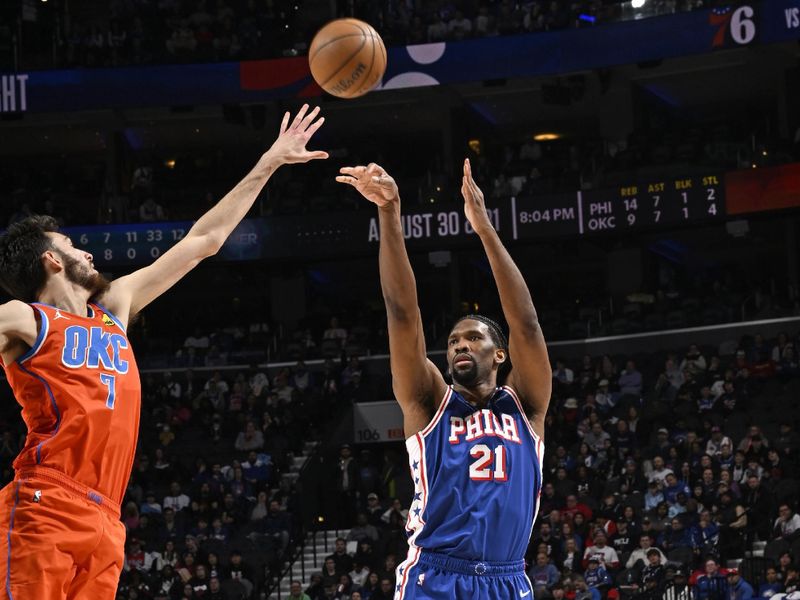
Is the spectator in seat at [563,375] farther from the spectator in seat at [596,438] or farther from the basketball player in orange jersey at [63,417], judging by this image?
the basketball player in orange jersey at [63,417]

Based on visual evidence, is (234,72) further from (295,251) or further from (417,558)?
(417,558)

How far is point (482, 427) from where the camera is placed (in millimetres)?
5020

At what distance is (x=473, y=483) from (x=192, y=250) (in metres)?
1.51

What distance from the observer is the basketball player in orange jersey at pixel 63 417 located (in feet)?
13.1

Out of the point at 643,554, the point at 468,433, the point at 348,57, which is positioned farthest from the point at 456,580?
the point at 643,554

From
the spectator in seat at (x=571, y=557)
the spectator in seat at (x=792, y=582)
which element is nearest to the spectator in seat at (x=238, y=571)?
the spectator in seat at (x=571, y=557)

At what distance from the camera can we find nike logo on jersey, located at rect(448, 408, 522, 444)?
499 cm

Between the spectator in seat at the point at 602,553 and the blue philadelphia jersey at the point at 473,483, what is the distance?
1014cm

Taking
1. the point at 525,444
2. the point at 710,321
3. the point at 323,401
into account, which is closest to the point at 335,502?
the point at 323,401

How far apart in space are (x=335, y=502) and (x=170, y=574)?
393cm

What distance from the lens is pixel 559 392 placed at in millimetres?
20547

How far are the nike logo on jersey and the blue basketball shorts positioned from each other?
0.51 m

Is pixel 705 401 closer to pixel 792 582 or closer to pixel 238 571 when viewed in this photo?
pixel 792 582

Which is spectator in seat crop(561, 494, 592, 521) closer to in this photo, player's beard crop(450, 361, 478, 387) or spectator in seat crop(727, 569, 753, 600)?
spectator in seat crop(727, 569, 753, 600)
